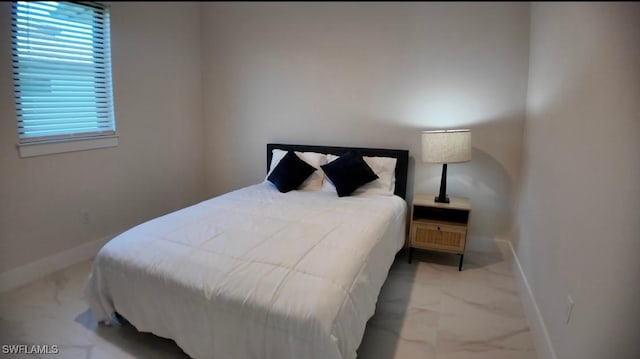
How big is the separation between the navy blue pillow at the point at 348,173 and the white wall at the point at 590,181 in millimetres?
1276

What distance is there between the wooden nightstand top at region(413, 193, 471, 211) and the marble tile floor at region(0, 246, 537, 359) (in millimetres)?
519

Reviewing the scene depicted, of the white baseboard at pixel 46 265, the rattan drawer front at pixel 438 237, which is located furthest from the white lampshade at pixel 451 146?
the white baseboard at pixel 46 265

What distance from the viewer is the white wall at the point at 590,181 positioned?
3.76ft

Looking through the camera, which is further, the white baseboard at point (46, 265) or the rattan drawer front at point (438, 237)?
the rattan drawer front at point (438, 237)

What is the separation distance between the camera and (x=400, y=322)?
6.94 ft

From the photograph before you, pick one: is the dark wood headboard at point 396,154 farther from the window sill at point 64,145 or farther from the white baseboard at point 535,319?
the window sill at point 64,145

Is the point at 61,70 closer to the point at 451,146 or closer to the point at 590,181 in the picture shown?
the point at 451,146

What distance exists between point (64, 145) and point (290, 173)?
5.81 feet

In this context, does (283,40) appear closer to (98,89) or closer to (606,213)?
(98,89)

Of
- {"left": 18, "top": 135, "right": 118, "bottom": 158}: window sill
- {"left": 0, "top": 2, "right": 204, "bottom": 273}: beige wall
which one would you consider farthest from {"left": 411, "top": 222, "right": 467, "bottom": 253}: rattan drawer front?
{"left": 18, "top": 135, "right": 118, "bottom": 158}: window sill

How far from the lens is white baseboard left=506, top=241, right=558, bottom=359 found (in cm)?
174

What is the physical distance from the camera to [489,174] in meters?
3.01

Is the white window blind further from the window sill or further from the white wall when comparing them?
the white wall

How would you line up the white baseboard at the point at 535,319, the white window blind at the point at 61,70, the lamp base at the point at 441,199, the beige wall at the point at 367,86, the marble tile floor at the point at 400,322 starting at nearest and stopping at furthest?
the white baseboard at the point at 535,319, the marble tile floor at the point at 400,322, the white window blind at the point at 61,70, the beige wall at the point at 367,86, the lamp base at the point at 441,199
